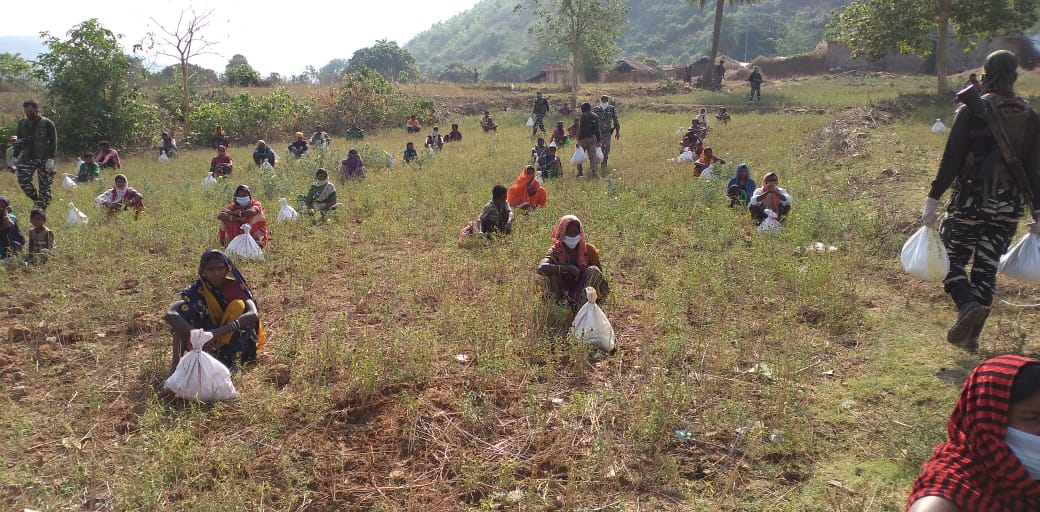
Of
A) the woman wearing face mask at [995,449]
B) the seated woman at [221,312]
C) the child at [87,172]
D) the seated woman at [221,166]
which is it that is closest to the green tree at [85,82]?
the child at [87,172]

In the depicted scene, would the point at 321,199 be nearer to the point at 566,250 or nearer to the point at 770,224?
the point at 566,250

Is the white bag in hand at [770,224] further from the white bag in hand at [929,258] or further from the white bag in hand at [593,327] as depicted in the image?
the white bag in hand at [593,327]

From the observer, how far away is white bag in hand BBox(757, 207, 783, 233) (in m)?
6.90

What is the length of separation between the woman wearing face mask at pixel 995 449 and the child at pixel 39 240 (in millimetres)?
7733

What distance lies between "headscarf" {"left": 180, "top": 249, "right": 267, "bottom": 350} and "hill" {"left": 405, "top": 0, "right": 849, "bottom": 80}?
5262cm

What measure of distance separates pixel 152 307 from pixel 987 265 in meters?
6.24

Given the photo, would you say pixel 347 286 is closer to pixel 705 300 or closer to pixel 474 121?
pixel 705 300

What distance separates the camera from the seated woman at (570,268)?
199 inches

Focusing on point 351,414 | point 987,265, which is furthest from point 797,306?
point 351,414

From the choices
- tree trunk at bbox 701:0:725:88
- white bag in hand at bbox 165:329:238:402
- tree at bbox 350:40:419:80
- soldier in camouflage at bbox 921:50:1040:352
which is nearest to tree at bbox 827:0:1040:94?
tree trunk at bbox 701:0:725:88

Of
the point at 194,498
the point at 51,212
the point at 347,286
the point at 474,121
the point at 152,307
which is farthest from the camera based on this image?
the point at 474,121

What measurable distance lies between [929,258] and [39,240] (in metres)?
8.02

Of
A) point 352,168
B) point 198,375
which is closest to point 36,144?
point 352,168

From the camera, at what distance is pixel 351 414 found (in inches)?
146
